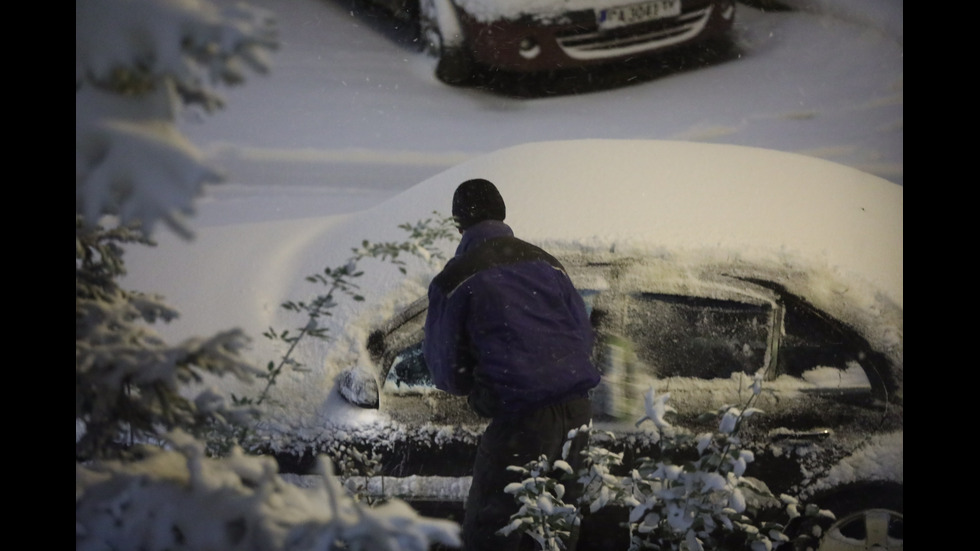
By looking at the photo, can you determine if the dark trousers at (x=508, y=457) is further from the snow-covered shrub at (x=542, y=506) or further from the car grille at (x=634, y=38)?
the car grille at (x=634, y=38)

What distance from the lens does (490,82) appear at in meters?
2.48

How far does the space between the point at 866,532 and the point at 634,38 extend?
1892 millimetres

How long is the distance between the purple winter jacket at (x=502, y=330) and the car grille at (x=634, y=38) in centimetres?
67

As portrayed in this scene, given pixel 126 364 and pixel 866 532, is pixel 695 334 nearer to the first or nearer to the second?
pixel 866 532

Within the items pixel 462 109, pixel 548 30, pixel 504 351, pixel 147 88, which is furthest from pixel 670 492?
pixel 147 88

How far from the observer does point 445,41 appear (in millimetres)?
2445

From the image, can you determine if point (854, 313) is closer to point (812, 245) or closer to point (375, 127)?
point (812, 245)

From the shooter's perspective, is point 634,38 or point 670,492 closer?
point 670,492

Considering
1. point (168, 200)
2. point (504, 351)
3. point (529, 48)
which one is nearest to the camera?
point (168, 200)

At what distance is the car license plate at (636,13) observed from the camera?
7.98ft

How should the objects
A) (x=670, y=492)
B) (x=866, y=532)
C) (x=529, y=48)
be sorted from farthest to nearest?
1. (x=866, y=532)
2. (x=529, y=48)
3. (x=670, y=492)

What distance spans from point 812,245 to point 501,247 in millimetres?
1080

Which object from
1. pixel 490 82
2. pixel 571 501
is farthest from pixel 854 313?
pixel 490 82

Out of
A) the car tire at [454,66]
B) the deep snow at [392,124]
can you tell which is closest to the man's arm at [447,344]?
the deep snow at [392,124]
